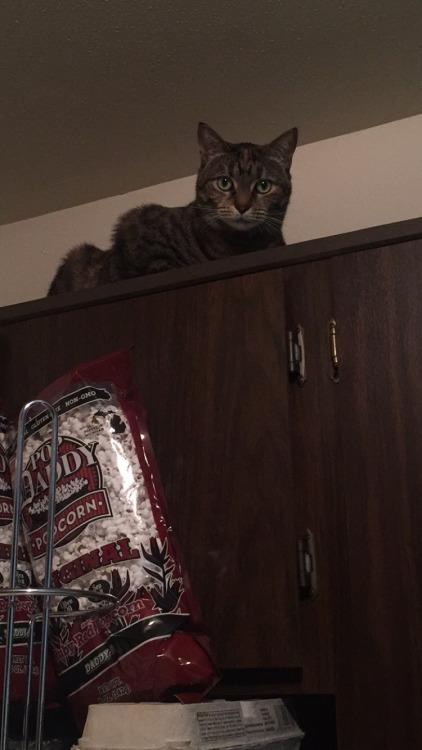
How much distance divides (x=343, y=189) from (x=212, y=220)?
0.31 meters

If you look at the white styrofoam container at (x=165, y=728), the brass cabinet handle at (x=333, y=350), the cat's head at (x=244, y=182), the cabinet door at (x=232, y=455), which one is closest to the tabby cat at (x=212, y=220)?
the cat's head at (x=244, y=182)

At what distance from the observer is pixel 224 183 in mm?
1205

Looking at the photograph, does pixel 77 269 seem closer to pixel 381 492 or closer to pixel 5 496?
pixel 5 496

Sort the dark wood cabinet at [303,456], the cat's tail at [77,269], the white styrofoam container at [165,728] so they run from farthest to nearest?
the cat's tail at [77,269], the dark wood cabinet at [303,456], the white styrofoam container at [165,728]

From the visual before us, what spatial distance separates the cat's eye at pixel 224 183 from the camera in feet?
3.94

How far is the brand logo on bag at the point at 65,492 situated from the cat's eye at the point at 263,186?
1.81 feet

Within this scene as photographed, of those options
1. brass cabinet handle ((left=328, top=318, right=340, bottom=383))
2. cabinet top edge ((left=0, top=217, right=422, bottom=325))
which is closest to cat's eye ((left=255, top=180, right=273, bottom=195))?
cabinet top edge ((left=0, top=217, right=422, bottom=325))

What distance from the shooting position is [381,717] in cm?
73

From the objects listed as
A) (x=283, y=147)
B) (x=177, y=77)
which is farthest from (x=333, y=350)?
(x=177, y=77)

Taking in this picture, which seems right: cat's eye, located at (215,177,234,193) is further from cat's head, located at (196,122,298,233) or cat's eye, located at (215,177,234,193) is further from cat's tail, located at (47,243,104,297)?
cat's tail, located at (47,243,104,297)

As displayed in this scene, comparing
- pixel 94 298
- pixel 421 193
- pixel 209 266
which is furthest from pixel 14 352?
pixel 421 193

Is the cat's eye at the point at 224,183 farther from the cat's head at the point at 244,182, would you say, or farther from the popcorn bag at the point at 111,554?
the popcorn bag at the point at 111,554

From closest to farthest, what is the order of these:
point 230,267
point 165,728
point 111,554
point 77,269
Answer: point 165,728
point 111,554
point 230,267
point 77,269

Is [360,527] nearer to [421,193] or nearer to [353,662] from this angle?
[353,662]
